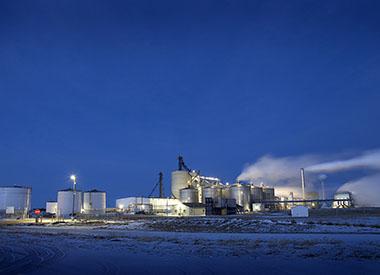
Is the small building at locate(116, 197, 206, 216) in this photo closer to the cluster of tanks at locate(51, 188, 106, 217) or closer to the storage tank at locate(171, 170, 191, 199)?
the storage tank at locate(171, 170, 191, 199)

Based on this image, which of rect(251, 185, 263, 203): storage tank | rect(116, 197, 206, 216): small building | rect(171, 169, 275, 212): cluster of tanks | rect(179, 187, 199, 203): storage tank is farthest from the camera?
rect(251, 185, 263, 203): storage tank

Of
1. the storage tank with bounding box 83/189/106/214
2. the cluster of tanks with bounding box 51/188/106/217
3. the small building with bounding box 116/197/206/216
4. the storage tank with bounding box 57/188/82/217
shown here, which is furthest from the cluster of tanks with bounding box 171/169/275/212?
the storage tank with bounding box 57/188/82/217

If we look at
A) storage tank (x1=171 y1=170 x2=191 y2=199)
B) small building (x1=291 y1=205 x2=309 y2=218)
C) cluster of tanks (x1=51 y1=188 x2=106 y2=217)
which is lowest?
small building (x1=291 y1=205 x2=309 y2=218)

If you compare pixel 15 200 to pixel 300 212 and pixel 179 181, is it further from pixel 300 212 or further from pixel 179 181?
pixel 300 212

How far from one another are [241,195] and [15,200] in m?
68.5

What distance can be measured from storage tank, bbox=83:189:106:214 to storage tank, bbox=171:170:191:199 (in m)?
26.1

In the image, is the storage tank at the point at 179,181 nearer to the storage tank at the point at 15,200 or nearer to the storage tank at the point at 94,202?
the storage tank at the point at 94,202

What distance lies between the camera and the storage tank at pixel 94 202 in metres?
106

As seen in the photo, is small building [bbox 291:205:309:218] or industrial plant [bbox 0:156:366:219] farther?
industrial plant [bbox 0:156:366:219]

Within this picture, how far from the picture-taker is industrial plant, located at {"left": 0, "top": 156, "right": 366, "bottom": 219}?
96.7 m

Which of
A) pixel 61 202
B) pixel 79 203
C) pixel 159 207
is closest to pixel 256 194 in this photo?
pixel 159 207

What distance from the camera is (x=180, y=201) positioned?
11094 centimetres

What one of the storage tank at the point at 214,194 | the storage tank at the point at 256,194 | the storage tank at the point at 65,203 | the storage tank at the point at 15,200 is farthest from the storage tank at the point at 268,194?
the storage tank at the point at 15,200

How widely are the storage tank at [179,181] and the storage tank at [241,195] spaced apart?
671 inches
